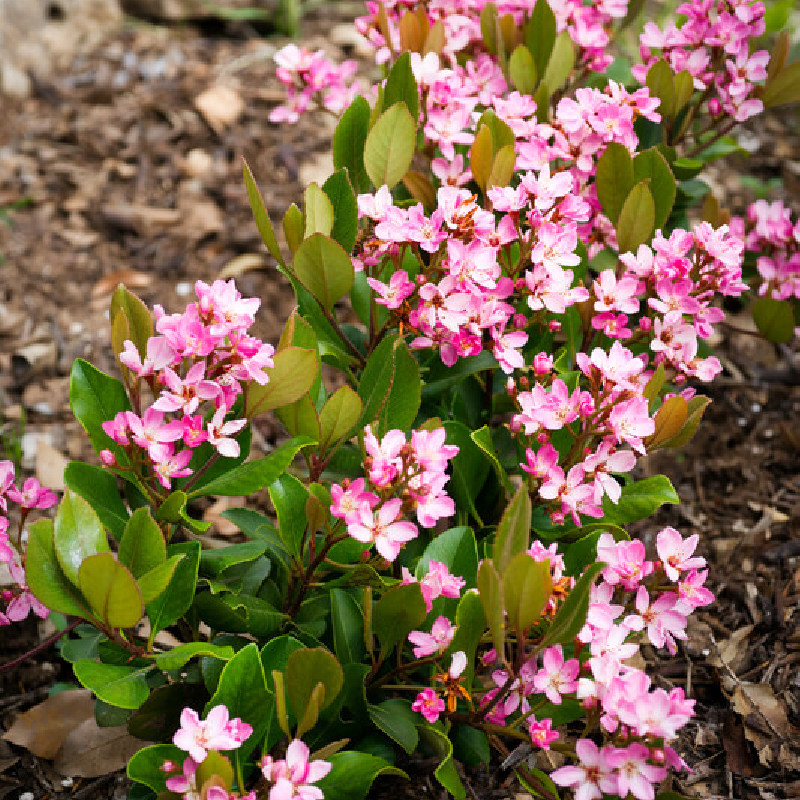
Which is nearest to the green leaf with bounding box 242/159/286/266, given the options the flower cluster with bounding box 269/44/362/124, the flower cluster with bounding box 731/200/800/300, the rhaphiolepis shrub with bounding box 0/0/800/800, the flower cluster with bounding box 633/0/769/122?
the rhaphiolepis shrub with bounding box 0/0/800/800

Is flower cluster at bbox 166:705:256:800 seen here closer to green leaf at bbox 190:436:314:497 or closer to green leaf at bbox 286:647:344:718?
green leaf at bbox 286:647:344:718

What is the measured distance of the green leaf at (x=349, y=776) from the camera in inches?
52.2

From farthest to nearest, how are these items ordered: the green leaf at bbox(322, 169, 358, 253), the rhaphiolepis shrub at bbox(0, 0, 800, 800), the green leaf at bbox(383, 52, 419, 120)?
1. the green leaf at bbox(383, 52, 419, 120)
2. the green leaf at bbox(322, 169, 358, 253)
3. the rhaphiolepis shrub at bbox(0, 0, 800, 800)

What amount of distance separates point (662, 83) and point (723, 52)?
0.16 m

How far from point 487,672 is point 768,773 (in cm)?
55

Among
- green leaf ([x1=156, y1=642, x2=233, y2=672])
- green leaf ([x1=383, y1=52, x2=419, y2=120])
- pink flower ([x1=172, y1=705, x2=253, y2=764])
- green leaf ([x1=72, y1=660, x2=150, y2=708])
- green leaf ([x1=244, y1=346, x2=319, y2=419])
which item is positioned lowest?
green leaf ([x1=72, y1=660, x2=150, y2=708])

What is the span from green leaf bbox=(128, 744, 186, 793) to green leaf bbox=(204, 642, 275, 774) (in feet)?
0.25

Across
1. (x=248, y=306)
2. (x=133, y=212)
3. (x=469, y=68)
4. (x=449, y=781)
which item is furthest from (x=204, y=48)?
(x=449, y=781)

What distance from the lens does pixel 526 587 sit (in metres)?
1.21

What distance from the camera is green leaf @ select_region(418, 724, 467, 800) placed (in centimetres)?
134

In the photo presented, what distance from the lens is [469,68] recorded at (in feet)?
6.53

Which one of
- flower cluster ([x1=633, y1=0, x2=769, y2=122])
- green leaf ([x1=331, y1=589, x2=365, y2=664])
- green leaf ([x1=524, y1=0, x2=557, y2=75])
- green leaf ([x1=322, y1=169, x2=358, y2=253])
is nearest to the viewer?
green leaf ([x1=331, y1=589, x2=365, y2=664])

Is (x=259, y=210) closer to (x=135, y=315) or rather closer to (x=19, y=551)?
(x=135, y=315)

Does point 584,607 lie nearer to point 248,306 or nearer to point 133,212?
point 248,306
